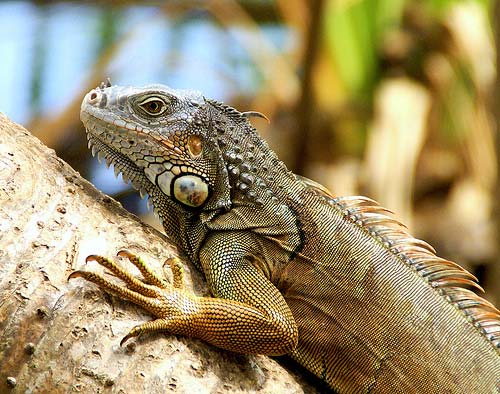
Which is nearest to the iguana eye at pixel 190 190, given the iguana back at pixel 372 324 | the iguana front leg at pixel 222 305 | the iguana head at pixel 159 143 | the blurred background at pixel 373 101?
the iguana head at pixel 159 143

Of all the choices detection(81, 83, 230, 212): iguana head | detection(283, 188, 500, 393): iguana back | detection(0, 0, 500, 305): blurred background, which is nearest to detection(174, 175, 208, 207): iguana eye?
detection(81, 83, 230, 212): iguana head

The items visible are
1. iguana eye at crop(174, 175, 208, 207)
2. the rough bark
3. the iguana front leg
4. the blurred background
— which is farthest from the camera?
the blurred background

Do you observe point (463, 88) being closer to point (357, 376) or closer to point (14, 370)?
point (357, 376)

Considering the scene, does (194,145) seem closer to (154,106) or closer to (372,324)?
(154,106)

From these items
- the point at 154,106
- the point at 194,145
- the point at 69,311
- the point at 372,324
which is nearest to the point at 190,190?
the point at 194,145

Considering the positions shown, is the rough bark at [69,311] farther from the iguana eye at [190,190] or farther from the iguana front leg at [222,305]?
the iguana eye at [190,190]

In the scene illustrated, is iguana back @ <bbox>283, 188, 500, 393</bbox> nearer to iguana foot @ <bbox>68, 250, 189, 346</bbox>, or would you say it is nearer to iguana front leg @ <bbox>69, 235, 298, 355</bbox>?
iguana front leg @ <bbox>69, 235, 298, 355</bbox>
